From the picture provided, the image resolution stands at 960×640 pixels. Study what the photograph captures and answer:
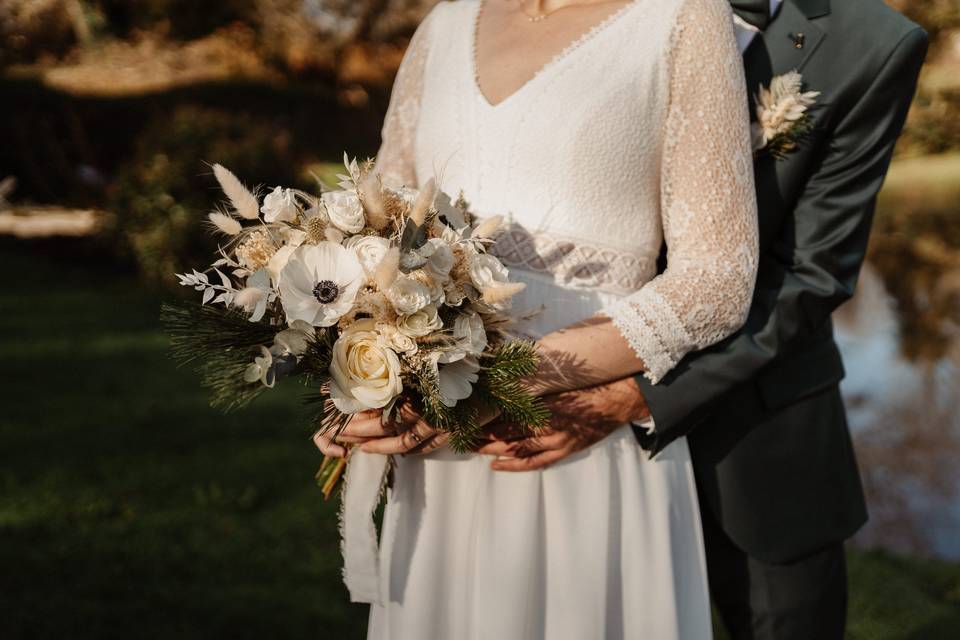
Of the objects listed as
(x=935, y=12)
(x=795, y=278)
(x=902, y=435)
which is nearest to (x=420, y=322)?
(x=795, y=278)

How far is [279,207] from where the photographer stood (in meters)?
1.46

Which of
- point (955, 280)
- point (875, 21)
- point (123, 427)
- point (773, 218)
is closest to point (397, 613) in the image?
point (773, 218)

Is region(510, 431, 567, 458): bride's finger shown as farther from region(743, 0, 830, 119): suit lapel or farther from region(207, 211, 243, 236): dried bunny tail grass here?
region(743, 0, 830, 119): suit lapel

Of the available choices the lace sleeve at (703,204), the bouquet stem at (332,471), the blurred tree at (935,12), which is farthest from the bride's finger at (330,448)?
the blurred tree at (935,12)

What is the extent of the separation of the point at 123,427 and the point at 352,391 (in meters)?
4.84

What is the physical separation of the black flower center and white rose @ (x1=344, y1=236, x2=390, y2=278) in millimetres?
58

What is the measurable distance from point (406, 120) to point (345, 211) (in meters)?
0.64

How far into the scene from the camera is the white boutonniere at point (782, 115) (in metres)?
1.79

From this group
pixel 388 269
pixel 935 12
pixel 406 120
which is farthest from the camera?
pixel 935 12

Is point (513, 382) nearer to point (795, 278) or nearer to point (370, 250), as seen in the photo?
point (370, 250)

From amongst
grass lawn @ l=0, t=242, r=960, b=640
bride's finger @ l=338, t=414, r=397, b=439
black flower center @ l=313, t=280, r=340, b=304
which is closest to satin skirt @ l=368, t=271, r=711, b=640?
bride's finger @ l=338, t=414, r=397, b=439

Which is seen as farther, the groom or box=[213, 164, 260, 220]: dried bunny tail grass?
the groom

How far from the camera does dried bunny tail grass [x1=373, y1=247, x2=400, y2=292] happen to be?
135 centimetres

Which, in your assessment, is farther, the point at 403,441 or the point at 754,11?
the point at 754,11
